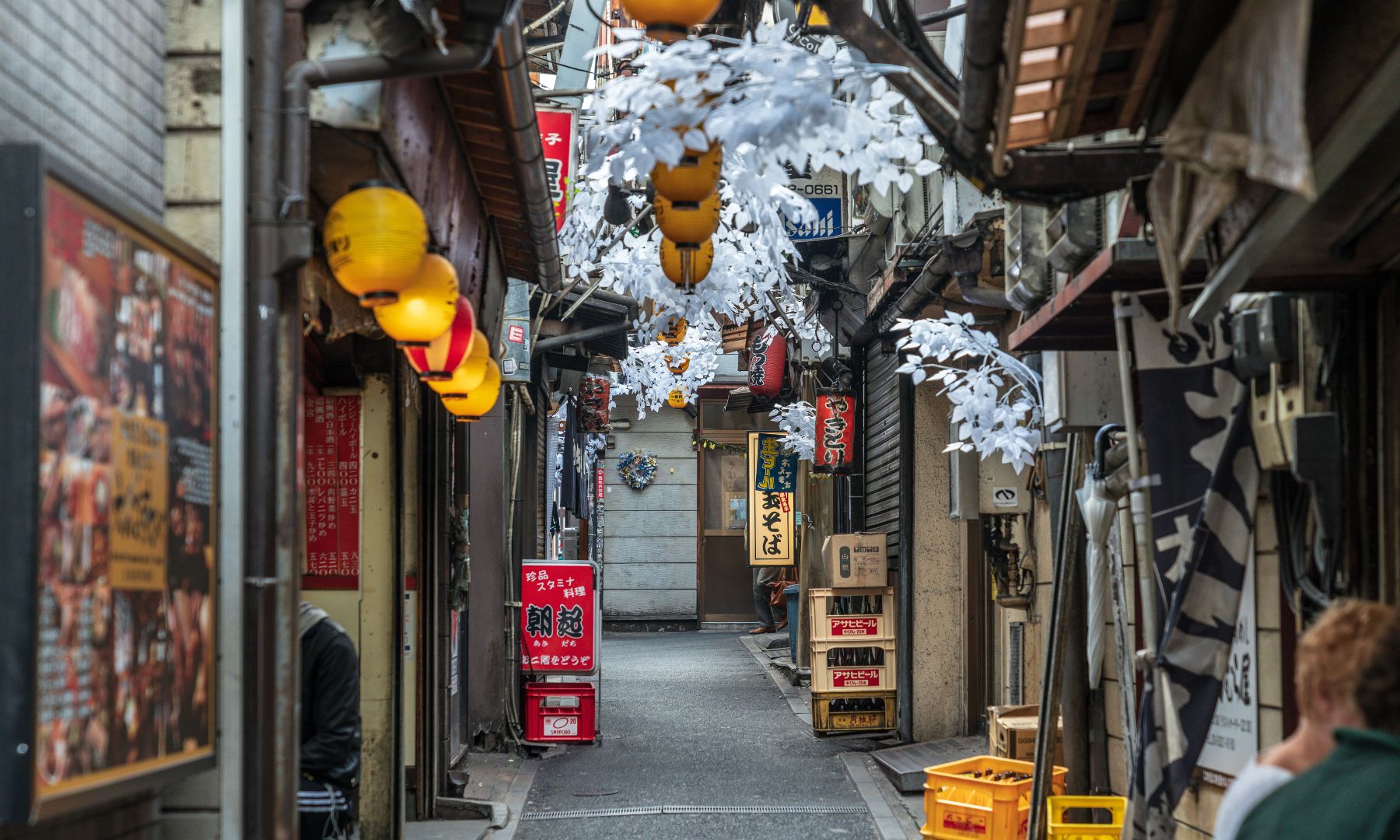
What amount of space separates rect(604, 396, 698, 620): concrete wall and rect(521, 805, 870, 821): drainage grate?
24746 millimetres

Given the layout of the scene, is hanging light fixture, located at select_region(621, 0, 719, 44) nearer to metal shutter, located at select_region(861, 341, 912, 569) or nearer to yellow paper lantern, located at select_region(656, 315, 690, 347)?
metal shutter, located at select_region(861, 341, 912, 569)

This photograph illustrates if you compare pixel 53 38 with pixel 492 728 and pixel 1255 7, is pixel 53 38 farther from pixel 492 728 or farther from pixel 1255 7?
pixel 492 728

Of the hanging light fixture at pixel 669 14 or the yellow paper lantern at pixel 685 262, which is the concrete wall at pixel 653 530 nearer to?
the yellow paper lantern at pixel 685 262

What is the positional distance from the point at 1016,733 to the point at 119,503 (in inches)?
303

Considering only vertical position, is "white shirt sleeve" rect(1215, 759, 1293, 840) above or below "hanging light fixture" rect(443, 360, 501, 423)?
below

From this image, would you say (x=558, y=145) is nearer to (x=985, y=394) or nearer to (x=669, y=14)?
(x=985, y=394)

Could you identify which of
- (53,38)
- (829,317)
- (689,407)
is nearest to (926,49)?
(53,38)

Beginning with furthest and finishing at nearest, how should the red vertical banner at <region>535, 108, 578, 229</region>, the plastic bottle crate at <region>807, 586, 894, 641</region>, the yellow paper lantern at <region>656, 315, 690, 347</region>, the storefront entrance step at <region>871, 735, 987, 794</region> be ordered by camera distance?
the yellow paper lantern at <region>656, 315, 690, 347</region> → the plastic bottle crate at <region>807, 586, 894, 641</region> → the storefront entrance step at <region>871, 735, 987, 794</region> → the red vertical banner at <region>535, 108, 578, 229</region>

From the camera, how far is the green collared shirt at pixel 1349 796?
2900 mm

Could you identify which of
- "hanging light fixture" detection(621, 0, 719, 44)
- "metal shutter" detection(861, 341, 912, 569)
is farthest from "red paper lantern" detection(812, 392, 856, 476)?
"hanging light fixture" detection(621, 0, 719, 44)

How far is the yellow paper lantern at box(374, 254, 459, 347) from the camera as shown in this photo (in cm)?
636

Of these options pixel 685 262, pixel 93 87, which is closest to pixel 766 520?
pixel 685 262

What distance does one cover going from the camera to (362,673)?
9562 mm

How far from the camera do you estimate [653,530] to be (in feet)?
121
